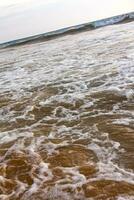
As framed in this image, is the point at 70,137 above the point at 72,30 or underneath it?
above

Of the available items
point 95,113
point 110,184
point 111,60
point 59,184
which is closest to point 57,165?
point 59,184

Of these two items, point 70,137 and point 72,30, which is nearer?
point 70,137

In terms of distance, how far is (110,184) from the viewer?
407cm

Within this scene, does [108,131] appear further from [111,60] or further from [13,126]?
[111,60]

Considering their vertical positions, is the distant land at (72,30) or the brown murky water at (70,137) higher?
the brown murky water at (70,137)

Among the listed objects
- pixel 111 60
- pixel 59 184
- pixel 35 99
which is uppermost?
pixel 59 184

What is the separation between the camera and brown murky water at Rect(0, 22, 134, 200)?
4168mm

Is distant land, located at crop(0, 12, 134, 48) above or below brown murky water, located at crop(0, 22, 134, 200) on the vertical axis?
below

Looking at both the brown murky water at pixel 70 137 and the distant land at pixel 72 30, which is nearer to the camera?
the brown murky water at pixel 70 137

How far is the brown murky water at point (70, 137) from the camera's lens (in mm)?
4168

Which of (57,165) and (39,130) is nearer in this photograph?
(57,165)

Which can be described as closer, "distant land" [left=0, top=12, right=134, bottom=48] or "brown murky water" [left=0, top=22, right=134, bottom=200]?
"brown murky water" [left=0, top=22, right=134, bottom=200]

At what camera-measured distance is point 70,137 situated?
19.0ft

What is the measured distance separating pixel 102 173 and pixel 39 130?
7.78 feet
